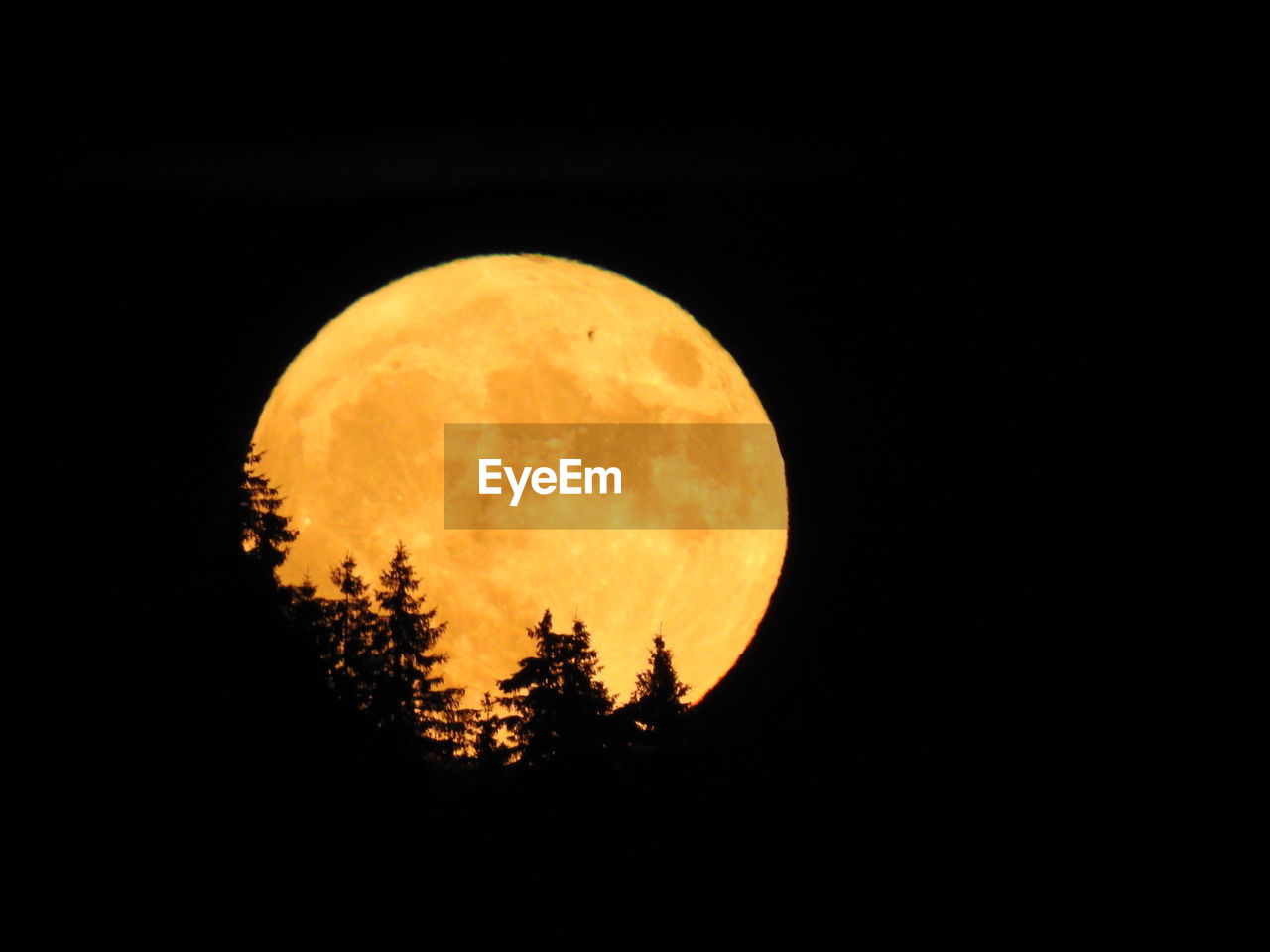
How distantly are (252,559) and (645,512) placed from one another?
5.47 m

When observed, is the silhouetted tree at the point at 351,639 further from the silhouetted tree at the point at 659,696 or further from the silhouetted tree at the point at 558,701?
the silhouetted tree at the point at 659,696

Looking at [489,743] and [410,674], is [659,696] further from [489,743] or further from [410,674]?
[410,674]

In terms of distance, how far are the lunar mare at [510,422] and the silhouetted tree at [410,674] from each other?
0.66 m

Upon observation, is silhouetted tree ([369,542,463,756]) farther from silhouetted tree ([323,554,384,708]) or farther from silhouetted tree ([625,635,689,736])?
silhouetted tree ([625,635,689,736])

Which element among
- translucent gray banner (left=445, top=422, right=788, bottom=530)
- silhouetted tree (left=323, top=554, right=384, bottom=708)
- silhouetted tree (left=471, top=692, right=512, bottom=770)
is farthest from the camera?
translucent gray banner (left=445, top=422, right=788, bottom=530)

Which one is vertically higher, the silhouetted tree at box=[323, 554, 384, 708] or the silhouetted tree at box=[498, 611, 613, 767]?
the silhouetted tree at box=[323, 554, 384, 708]

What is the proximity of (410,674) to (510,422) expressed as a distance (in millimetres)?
3949

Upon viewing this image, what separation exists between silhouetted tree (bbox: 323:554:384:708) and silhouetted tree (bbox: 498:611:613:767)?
1693mm

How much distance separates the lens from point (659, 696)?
1116 centimetres

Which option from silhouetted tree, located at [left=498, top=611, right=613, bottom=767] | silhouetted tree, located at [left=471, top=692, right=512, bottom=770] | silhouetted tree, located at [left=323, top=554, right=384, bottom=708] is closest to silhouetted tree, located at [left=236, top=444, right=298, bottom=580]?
silhouetted tree, located at [left=323, top=554, right=384, bottom=708]

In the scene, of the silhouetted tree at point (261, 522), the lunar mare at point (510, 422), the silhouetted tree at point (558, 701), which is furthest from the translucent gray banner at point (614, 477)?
the silhouetted tree at point (261, 522)

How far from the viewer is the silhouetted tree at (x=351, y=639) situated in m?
10.6

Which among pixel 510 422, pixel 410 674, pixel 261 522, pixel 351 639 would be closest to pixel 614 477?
pixel 510 422

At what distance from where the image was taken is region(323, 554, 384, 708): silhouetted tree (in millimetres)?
10570
